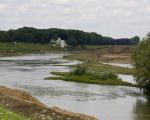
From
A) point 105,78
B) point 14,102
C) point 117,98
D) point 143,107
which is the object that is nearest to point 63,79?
point 105,78

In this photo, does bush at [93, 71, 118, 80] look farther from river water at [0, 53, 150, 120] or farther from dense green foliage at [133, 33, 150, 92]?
dense green foliage at [133, 33, 150, 92]

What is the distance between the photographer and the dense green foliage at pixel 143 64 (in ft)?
227

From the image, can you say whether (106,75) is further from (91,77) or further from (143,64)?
(143,64)

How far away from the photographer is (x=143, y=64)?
6950 centimetres

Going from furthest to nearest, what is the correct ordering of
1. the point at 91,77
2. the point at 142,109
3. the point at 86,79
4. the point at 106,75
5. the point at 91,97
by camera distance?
the point at 91,77 → the point at 106,75 → the point at 86,79 → the point at 91,97 → the point at 142,109

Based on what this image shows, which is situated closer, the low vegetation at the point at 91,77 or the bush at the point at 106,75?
the low vegetation at the point at 91,77

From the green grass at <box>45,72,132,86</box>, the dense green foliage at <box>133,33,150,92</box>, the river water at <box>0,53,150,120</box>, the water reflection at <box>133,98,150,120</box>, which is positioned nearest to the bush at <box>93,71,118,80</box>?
the green grass at <box>45,72,132,86</box>

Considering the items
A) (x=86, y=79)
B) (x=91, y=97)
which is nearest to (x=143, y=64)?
(x=91, y=97)

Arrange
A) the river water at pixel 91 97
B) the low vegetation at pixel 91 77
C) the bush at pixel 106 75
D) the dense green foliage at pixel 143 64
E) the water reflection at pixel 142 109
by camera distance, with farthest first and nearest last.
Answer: the bush at pixel 106 75, the low vegetation at pixel 91 77, the dense green foliage at pixel 143 64, the river water at pixel 91 97, the water reflection at pixel 142 109

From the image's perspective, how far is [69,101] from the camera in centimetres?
5491

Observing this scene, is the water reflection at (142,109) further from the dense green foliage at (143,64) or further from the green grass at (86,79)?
the green grass at (86,79)

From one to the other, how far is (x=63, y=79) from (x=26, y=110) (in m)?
56.0

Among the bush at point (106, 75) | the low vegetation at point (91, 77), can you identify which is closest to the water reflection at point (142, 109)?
the low vegetation at point (91, 77)

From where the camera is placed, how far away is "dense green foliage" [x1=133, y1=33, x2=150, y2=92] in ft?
227
